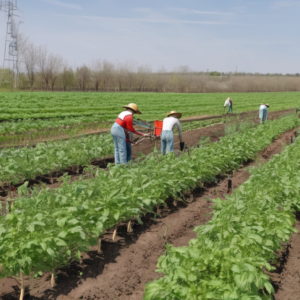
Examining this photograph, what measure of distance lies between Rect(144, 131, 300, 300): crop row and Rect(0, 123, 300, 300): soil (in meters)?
0.68

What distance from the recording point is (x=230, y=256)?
2.89 m

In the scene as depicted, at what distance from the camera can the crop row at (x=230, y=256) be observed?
264cm

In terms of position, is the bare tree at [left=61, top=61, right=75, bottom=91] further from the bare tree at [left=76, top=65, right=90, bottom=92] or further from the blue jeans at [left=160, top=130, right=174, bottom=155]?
the blue jeans at [left=160, top=130, right=174, bottom=155]

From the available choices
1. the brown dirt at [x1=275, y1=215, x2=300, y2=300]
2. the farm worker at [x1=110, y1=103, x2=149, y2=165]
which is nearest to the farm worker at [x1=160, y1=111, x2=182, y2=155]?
the farm worker at [x1=110, y1=103, x2=149, y2=165]

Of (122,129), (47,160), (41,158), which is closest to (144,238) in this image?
(122,129)

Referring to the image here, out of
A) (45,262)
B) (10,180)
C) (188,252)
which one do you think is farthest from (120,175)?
(10,180)

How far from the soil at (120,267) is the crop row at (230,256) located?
0.68 m

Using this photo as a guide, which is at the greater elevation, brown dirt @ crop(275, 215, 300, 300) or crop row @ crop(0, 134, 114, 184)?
crop row @ crop(0, 134, 114, 184)

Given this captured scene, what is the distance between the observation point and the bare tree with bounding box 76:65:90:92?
66562 mm

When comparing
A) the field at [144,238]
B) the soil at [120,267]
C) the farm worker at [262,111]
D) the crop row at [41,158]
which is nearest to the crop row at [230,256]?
the field at [144,238]

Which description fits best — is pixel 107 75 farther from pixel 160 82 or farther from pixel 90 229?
pixel 90 229

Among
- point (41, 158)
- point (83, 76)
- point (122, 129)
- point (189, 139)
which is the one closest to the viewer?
point (41, 158)

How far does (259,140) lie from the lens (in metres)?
11.1

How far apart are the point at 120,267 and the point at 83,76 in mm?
65686
